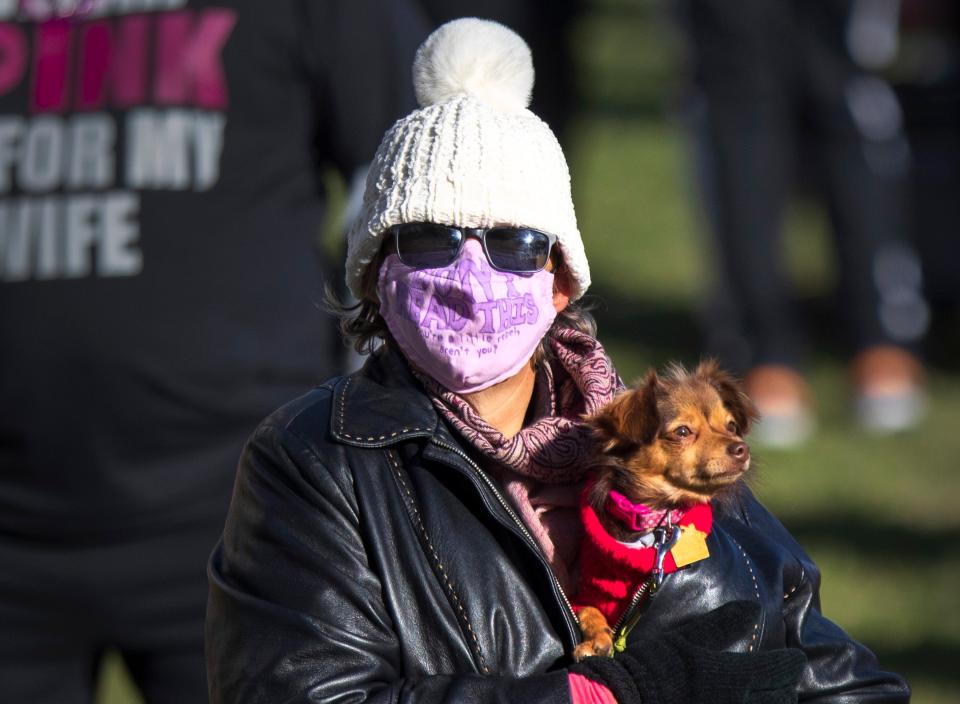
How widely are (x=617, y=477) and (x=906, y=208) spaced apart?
19.5ft

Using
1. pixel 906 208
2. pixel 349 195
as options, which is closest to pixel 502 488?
pixel 349 195

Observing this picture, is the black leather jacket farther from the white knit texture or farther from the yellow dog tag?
the white knit texture

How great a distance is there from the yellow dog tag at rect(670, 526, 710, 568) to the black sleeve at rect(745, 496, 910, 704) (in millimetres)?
216

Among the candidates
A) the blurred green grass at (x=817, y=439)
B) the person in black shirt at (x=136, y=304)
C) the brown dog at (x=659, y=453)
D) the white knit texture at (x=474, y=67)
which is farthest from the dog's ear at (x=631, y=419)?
the person in black shirt at (x=136, y=304)

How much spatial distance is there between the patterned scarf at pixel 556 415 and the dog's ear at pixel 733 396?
0.17m

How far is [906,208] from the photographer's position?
8086mm

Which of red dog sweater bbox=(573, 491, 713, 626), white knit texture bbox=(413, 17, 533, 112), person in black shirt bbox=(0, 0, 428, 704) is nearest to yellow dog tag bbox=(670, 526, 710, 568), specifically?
red dog sweater bbox=(573, 491, 713, 626)

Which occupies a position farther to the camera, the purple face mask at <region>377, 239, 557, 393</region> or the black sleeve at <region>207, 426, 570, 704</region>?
the purple face mask at <region>377, 239, 557, 393</region>

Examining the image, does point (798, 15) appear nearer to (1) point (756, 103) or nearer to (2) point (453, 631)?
(1) point (756, 103)

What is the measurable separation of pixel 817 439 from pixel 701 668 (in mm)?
5228

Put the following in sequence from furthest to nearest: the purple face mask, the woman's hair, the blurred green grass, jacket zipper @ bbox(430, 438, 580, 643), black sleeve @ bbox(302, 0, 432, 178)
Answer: the blurred green grass
black sleeve @ bbox(302, 0, 432, 178)
the woman's hair
the purple face mask
jacket zipper @ bbox(430, 438, 580, 643)

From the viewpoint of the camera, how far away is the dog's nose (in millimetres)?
2500

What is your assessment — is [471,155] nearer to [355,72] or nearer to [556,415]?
[556,415]

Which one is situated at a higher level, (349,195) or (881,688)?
(349,195)
